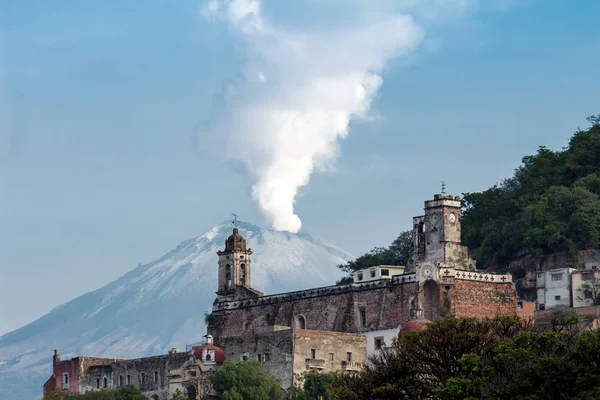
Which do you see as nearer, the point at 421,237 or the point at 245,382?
→ the point at 245,382

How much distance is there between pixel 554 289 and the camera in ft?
345

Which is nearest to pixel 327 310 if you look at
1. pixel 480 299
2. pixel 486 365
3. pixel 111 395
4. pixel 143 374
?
pixel 480 299

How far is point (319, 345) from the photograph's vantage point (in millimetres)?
92938

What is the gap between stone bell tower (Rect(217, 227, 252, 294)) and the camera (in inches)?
4289


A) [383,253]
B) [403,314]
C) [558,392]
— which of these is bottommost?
[558,392]

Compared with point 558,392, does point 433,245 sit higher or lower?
higher

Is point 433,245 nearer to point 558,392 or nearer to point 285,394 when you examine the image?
point 285,394

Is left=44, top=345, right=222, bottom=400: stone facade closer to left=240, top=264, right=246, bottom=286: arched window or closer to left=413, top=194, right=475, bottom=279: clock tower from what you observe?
left=240, top=264, right=246, bottom=286: arched window

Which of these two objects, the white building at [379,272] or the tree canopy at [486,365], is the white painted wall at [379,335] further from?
the tree canopy at [486,365]

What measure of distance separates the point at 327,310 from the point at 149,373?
1232 cm

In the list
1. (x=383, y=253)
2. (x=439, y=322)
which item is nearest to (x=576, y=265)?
(x=383, y=253)

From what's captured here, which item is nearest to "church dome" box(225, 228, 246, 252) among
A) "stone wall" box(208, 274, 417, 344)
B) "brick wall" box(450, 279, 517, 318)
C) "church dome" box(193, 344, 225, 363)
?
"stone wall" box(208, 274, 417, 344)

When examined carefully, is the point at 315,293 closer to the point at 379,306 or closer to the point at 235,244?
the point at 379,306

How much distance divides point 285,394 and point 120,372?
17.3 m
